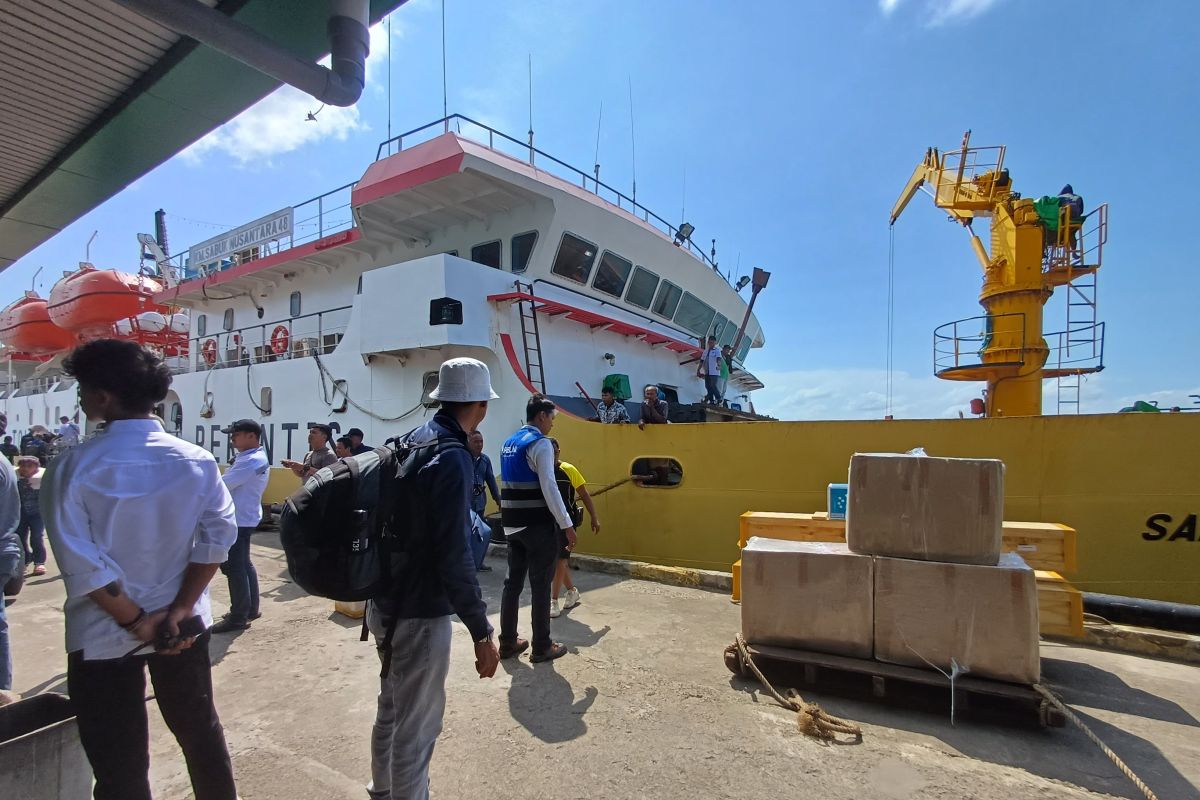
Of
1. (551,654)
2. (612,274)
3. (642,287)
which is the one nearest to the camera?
(551,654)

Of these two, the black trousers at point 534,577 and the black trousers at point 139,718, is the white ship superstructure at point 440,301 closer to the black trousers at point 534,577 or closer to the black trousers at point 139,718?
the black trousers at point 534,577

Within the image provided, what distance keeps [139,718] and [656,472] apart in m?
5.55

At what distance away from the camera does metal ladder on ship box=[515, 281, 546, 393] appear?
797 cm

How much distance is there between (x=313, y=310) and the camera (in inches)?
449

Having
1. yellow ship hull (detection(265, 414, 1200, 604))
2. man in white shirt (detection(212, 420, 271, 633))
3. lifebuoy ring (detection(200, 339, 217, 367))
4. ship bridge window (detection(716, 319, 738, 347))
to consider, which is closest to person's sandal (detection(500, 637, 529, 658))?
man in white shirt (detection(212, 420, 271, 633))

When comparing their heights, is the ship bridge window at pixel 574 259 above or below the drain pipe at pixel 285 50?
above

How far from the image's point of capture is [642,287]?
1082cm

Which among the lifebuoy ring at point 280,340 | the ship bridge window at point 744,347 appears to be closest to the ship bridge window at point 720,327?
the ship bridge window at point 744,347

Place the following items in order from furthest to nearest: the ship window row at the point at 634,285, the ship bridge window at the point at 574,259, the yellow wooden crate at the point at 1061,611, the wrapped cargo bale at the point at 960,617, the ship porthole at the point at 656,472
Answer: the ship window row at the point at 634,285 → the ship bridge window at the point at 574,259 → the ship porthole at the point at 656,472 → the yellow wooden crate at the point at 1061,611 → the wrapped cargo bale at the point at 960,617

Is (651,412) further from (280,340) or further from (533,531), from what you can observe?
(280,340)

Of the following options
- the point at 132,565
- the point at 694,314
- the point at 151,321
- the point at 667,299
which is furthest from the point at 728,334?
the point at 151,321

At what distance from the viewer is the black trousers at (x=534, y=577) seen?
3.67 m

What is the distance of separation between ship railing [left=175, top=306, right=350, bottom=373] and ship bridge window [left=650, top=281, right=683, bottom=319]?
19.3ft

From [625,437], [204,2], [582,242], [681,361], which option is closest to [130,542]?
[204,2]
